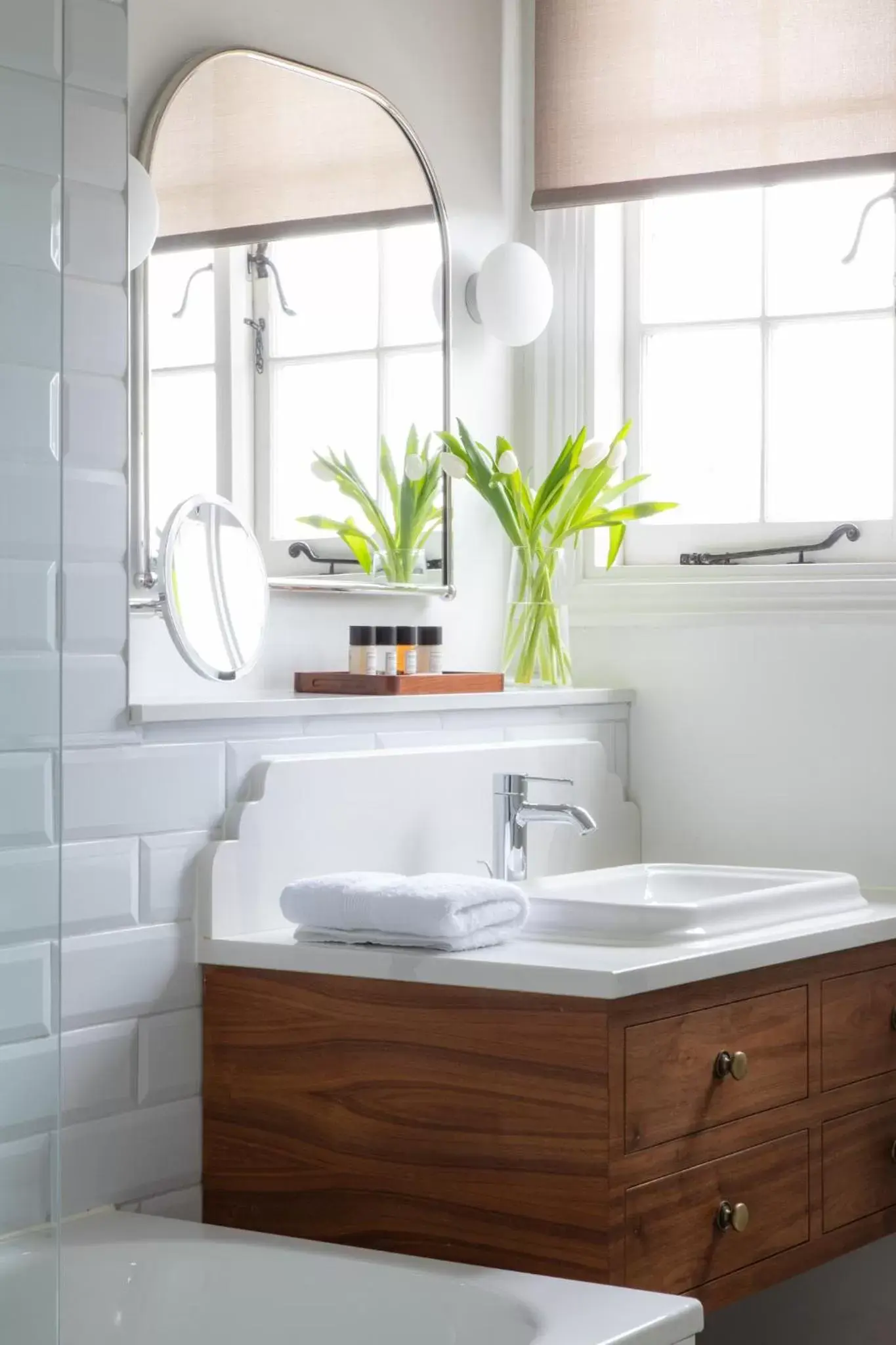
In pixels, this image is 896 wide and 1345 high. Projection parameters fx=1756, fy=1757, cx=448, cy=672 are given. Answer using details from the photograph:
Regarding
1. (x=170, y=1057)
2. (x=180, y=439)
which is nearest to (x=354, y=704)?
(x=180, y=439)

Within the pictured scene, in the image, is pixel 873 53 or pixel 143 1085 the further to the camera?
pixel 873 53

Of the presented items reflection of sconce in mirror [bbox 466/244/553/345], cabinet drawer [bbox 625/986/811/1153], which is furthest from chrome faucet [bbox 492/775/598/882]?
reflection of sconce in mirror [bbox 466/244/553/345]

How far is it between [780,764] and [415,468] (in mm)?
746

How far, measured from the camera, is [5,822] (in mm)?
1192

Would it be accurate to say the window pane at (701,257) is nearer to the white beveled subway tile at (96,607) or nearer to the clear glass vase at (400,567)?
the clear glass vase at (400,567)

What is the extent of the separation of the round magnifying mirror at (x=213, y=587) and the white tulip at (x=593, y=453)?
693 millimetres

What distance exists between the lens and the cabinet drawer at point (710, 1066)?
1961mm

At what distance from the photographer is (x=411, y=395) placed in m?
2.79

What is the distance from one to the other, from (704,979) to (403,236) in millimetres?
1325

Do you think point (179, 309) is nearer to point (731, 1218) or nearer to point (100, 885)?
point (100, 885)

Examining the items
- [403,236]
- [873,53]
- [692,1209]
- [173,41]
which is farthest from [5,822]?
[873,53]

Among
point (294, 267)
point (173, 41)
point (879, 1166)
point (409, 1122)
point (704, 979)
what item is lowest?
point (879, 1166)

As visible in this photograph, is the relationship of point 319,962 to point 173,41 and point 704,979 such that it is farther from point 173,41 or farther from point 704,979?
point 173,41

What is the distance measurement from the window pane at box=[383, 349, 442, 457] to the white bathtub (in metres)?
1.27
